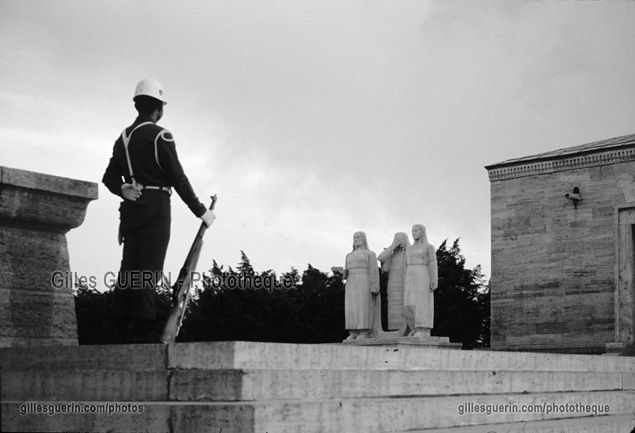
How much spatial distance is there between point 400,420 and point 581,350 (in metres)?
15.9

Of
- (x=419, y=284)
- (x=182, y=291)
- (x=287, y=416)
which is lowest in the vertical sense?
(x=287, y=416)

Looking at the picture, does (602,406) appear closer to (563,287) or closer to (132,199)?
(132,199)

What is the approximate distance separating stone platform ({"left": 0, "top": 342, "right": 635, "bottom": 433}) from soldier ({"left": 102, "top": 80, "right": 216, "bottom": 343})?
580mm

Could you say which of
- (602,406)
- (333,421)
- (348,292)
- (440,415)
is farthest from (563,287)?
(333,421)

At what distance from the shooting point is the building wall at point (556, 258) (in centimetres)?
2269

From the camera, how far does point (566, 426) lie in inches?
381

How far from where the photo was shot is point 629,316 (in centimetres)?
2225

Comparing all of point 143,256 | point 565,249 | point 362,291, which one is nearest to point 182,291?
point 143,256

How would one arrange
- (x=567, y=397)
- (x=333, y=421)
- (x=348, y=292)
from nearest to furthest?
1. (x=333, y=421)
2. (x=567, y=397)
3. (x=348, y=292)

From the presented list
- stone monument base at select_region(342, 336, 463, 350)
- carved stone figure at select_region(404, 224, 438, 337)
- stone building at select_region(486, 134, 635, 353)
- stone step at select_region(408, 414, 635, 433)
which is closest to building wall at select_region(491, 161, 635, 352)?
stone building at select_region(486, 134, 635, 353)

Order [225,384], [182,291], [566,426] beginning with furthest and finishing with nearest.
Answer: [566,426]
[182,291]
[225,384]

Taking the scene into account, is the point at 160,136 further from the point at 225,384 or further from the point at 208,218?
the point at 225,384

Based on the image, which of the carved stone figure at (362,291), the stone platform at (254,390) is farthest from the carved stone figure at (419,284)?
the stone platform at (254,390)

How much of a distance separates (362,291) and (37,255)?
454 inches
